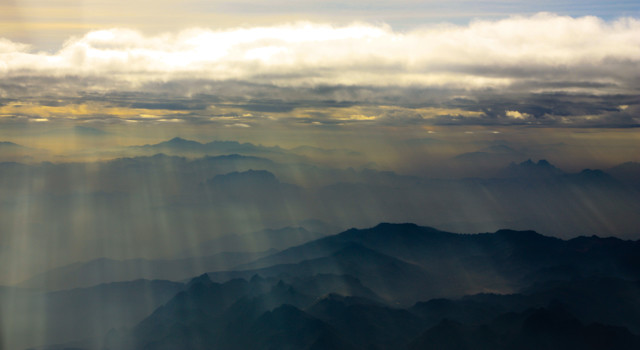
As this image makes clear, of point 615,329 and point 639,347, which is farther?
point 615,329

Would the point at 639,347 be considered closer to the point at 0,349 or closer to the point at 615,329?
the point at 615,329

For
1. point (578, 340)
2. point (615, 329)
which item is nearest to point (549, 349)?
point (578, 340)

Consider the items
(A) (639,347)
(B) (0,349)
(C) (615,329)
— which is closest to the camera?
(B) (0,349)

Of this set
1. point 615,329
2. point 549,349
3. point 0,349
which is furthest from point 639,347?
point 0,349

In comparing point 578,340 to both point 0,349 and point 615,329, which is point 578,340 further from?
point 0,349

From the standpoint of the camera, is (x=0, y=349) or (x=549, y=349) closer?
(x=0, y=349)

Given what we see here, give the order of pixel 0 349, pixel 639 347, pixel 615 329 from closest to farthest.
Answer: pixel 0 349, pixel 639 347, pixel 615 329

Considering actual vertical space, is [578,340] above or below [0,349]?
below

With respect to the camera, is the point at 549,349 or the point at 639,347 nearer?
the point at 639,347

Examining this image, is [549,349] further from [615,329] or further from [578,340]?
[615,329]
